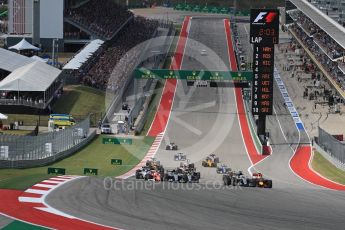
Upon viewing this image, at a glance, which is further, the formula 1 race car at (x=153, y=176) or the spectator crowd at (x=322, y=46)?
the spectator crowd at (x=322, y=46)

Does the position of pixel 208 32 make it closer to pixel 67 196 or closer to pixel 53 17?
pixel 53 17

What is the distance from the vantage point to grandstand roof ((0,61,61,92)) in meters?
81.0

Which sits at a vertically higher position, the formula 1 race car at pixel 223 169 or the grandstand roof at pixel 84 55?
the grandstand roof at pixel 84 55

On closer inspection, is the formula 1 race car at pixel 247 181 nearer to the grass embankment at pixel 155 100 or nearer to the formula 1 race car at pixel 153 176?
the formula 1 race car at pixel 153 176

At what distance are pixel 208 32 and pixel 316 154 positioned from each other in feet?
267

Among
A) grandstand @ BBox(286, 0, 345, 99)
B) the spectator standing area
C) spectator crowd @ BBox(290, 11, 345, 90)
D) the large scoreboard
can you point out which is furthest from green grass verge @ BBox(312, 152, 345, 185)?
the spectator standing area

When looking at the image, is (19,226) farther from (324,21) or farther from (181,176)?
(324,21)

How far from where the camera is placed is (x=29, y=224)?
31.3 metres

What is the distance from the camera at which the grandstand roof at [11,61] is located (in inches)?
3573

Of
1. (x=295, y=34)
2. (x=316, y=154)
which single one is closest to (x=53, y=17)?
(x=295, y=34)

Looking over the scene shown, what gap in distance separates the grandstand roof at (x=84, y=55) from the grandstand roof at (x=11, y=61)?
494cm

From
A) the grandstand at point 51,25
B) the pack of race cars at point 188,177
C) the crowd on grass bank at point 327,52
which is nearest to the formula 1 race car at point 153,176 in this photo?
the pack of race cars at point 188,177

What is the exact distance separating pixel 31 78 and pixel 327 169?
31.5 metres

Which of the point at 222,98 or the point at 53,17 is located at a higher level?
the point at 53,17
